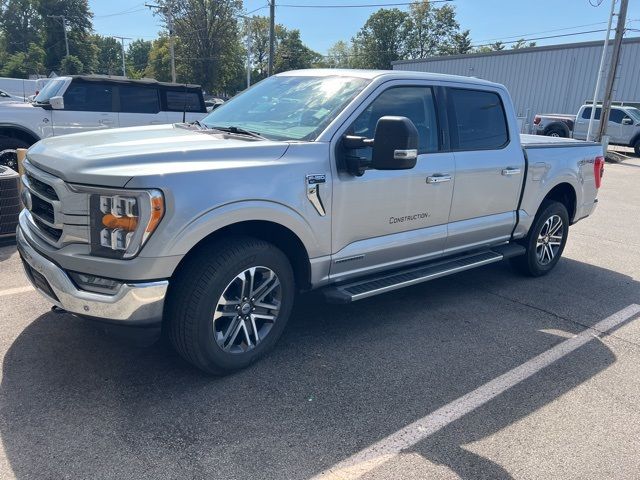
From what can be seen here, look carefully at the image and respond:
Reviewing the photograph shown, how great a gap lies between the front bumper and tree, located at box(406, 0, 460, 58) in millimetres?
81684

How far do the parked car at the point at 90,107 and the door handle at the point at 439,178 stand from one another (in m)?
5.21

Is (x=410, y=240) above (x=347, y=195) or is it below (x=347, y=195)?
below

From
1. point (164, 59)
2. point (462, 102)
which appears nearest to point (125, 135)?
point (462, 102)

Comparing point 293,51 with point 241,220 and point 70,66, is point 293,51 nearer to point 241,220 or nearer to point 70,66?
point 70,66

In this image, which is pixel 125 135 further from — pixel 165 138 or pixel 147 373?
pixel 147 373

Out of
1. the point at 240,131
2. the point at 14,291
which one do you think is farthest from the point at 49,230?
the point at 14,291

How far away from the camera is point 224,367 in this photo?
330cm

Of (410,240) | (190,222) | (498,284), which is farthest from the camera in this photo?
(498,284)

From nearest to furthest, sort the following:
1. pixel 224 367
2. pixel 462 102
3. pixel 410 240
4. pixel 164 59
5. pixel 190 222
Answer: pixel 190 222, pixel 224 367, pixel 410 240, pixel 462 102, pixel 164 59

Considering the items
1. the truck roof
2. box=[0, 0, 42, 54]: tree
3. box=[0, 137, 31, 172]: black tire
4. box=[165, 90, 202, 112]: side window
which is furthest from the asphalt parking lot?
box=[0, 0, 42, 54]: tree

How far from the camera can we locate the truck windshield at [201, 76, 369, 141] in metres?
3.76

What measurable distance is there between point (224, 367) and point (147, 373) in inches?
19.9

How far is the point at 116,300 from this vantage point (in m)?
2.83

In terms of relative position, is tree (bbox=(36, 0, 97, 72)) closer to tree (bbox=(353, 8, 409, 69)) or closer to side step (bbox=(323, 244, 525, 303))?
tree (bbox=(353, 8, 409, 69))
